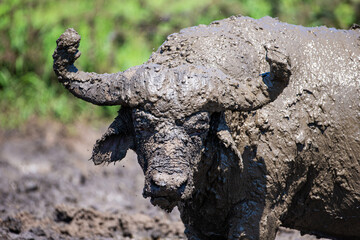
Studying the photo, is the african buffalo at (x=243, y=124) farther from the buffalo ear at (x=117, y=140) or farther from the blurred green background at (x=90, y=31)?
the blurred green background at (x=90, y=31)

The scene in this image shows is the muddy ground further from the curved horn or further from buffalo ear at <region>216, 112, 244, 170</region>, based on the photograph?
buffalo ear at <region>216, 112, 244, 170</region>

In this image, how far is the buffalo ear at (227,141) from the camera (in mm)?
3605

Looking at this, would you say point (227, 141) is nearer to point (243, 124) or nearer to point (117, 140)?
point (243, 124)

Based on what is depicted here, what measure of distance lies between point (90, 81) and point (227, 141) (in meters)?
1.01

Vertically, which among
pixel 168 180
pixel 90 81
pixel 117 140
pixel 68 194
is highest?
pixel 68 194

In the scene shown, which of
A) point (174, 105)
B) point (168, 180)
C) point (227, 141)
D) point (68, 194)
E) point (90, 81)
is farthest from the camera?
point (68, 194)

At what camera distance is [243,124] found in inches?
153

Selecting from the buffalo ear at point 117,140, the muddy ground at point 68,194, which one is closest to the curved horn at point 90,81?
the buffalo ear at point 117,140

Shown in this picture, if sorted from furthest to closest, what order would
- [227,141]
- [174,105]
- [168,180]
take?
[227,141]
[174,105]
[168,180]

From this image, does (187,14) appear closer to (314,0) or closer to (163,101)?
(314,0)

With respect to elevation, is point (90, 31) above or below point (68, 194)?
above

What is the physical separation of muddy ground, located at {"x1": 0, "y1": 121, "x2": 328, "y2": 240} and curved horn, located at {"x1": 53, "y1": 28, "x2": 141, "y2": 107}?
2174 millimetres

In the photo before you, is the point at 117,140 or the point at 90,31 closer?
the point at 117,140

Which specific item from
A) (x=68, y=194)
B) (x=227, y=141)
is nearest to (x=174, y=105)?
(x=227, y=141)
